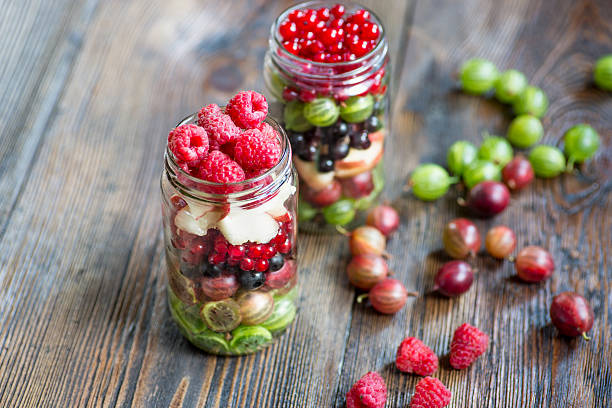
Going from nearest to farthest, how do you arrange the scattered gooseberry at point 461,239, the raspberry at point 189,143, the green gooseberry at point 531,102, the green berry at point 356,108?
1. the raspberry at point 189,143
2. the green berry at point 356,108
3. the scattered gooseberry at point 461,239
4. the green gooseberry at point 531,102

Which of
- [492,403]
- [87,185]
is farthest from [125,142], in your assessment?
[492,403]

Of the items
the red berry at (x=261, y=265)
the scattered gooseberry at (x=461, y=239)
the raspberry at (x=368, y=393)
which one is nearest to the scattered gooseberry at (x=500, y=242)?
the scattered gooseberry at (x=461, y=239)

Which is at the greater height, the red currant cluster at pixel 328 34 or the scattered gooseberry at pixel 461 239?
the red currant cluster at pixel 328 34

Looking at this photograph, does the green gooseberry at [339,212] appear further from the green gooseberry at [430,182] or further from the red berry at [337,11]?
the red berry at [337,11]

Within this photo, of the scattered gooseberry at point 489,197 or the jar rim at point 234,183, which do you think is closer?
the jar rim at point 234,183

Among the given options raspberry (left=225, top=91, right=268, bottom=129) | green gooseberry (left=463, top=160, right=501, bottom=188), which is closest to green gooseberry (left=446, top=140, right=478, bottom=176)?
green gooseberry (left=463, top=160, right=501, bottom=188)

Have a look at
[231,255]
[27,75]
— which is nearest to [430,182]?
[231,255]
